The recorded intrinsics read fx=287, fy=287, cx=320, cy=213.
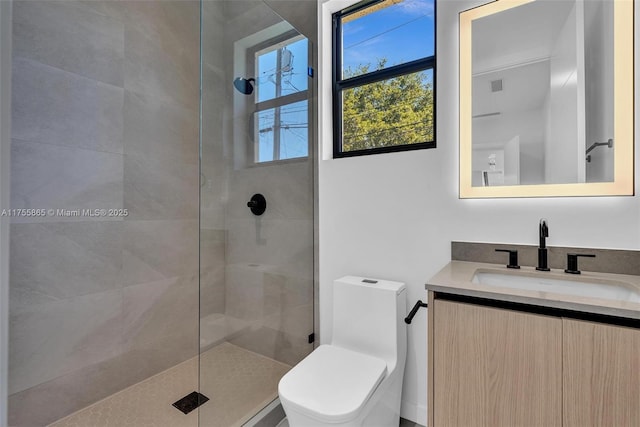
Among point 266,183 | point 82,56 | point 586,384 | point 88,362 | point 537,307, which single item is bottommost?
point 88,362

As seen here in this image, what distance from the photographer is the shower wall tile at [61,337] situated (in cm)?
135

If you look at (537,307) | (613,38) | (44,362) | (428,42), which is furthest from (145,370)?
(613,38)

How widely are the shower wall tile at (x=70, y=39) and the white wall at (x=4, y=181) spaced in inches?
1.6

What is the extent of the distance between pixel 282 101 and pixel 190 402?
6.09 feet

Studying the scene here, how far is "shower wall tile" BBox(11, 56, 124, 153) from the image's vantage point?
1356 mm

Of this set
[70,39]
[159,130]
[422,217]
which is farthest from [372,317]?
[70,39]

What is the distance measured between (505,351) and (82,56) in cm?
236

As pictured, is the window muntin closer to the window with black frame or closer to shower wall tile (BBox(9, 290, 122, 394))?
the window with black frame

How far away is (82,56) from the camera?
1.56m

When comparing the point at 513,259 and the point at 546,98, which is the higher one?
the point at 546,98

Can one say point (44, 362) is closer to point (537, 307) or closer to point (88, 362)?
point (88, 362)

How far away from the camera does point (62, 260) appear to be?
149 centimetres

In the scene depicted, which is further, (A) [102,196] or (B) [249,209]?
(B) [249,209]

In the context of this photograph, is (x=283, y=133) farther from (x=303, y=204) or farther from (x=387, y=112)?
(x=387, y=112)
